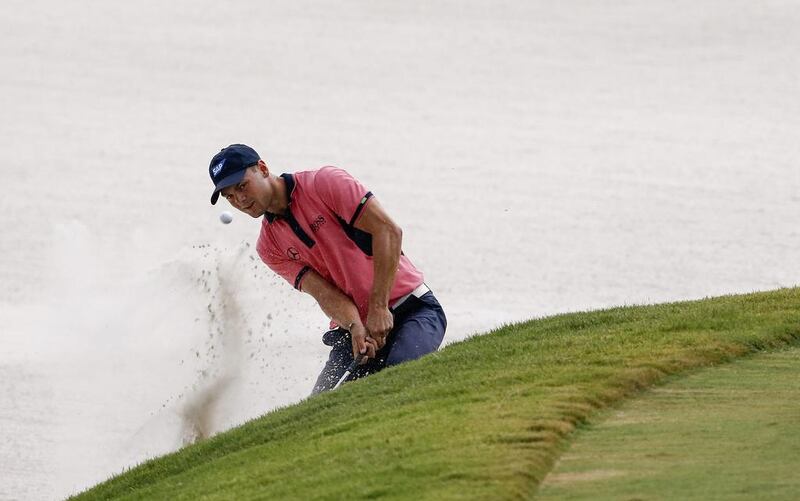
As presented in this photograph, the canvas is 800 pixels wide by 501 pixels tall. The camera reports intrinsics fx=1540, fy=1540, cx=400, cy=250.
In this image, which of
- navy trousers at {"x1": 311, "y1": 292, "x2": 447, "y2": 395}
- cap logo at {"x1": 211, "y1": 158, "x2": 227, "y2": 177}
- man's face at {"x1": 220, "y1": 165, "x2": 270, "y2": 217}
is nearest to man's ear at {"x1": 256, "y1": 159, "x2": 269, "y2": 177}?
man's face at {"x1": 220, "y1": 165, "x2": 270, "y2": 217}

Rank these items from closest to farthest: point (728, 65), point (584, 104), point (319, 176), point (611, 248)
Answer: point (319, 176), point (611, 248), point (584, 104), point (728, 65)

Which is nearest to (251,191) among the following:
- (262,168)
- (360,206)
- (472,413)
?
(262,168)

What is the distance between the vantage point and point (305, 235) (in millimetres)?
6172

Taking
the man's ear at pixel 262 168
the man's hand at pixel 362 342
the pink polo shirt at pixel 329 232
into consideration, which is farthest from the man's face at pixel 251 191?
the man's hand at pixel 362 342

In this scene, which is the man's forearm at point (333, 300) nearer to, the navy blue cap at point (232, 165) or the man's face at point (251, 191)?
the man's face at point (251, 191)

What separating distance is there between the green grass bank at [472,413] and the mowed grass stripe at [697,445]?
0.32ft

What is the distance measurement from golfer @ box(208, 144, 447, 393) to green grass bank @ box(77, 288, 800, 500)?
0.23m

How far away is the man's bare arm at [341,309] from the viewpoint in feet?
20.0

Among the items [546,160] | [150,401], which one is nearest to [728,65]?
[546,160]

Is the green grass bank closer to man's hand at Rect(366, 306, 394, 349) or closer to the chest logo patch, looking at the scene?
man's hand at Rect(366, 306, 394, 349)

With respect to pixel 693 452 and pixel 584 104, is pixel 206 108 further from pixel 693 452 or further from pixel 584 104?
pixel 693 452

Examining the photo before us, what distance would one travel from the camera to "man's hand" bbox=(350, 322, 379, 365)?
19.9 ft

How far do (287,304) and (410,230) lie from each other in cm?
237

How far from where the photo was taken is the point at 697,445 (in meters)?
4.41
